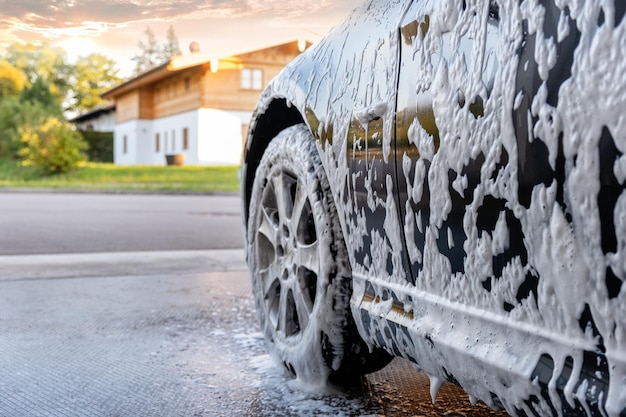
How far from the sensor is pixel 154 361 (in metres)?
2.70

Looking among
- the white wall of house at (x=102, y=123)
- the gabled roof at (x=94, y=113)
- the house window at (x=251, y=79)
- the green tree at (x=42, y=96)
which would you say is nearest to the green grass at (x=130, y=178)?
the house window at (x=251, y=79)

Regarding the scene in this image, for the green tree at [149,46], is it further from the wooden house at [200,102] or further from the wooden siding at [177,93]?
the wooden siding at [177,93]

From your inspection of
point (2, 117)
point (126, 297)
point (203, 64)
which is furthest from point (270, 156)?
point (2, 117)

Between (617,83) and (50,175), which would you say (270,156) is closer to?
(617,83)

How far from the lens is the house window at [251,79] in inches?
1129

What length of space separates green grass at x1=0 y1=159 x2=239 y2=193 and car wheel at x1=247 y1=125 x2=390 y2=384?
18.4 metres

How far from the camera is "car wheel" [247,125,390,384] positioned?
197cm

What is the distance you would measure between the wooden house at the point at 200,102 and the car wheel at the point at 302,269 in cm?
2153

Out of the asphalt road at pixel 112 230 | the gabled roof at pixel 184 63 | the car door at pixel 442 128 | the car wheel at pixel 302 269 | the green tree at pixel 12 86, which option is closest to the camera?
the car door at pixel 442 128

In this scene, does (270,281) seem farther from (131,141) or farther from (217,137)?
(131,141)

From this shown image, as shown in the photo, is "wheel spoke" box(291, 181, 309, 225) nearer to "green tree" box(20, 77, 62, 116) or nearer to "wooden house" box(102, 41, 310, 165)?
"wooden house" box(102, 41, 310, 165)

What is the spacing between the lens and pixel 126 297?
400 cm

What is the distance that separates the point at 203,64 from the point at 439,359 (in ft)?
93.6

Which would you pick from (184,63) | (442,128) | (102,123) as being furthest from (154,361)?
(102,123)
